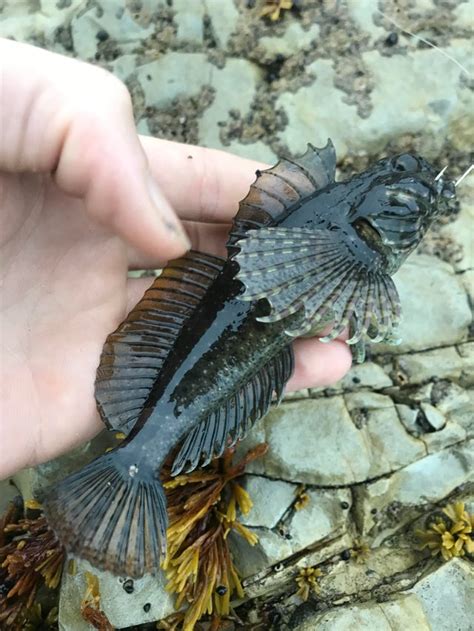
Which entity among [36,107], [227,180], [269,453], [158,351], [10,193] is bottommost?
[269,453]

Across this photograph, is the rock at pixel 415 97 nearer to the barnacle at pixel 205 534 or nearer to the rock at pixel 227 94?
the rock at pixel 227 94

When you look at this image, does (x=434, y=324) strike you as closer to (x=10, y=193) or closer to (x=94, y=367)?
(x=94, y=367)

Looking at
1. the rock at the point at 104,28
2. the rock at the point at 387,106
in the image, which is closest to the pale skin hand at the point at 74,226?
the rock at the point at 387,106

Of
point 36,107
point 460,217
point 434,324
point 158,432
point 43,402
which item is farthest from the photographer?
point 460,217

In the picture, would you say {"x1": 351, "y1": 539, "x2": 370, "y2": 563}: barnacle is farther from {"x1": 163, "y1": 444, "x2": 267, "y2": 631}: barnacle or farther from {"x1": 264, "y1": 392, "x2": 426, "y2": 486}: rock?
{"x1": 163, "y1": 444, "x2": 267, "y2": 631}: barnacle

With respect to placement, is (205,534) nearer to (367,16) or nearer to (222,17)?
(222,17)

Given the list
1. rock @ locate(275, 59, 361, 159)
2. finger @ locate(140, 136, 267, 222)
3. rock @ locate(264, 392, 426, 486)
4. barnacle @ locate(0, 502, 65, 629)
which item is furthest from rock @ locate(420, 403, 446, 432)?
barnacle @ locate(0, 502, 65, 629)

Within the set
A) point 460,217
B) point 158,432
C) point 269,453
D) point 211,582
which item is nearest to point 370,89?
point 460,217
